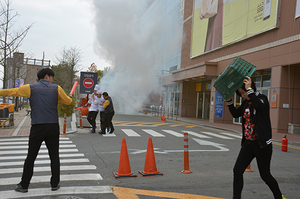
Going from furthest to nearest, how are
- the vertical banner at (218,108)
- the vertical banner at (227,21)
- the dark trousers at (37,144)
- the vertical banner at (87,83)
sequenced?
1. the vertical banner at (218,108)
2. the vertical banner at (227,21)
3. the vertical banner at (87,83)
4. the dark trousers at (37,144)

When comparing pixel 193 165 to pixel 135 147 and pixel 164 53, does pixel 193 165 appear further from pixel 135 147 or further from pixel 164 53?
pixel 164 53

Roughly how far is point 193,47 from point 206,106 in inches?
243

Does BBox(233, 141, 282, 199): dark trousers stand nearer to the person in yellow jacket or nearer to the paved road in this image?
the paved road

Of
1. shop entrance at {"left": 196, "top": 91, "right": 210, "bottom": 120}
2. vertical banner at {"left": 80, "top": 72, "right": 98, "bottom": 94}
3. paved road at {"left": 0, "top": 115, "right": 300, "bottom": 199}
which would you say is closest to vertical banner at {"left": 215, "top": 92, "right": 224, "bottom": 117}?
shop entrance at {"left": 196, "top": 91, "right": 210, "bottom": 120}

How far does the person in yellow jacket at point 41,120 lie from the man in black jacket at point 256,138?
2908mm

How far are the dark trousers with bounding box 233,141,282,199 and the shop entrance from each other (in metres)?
24.0

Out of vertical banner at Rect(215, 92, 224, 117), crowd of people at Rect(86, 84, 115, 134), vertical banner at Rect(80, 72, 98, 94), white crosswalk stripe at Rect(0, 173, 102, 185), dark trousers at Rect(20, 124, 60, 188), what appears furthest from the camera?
vertical banner at Rect(215, 92, 224, 117)

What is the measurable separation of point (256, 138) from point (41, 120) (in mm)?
3296

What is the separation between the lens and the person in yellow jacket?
431 cm

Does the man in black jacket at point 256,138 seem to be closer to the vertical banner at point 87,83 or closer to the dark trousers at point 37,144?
the dark trousers at point 37,144

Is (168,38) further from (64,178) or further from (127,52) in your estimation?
(64,178)

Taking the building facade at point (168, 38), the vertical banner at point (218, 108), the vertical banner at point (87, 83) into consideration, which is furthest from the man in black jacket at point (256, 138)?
the building facade at point (168, 38)

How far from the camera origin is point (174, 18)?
3372 cm

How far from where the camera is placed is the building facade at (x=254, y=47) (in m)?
15.4
